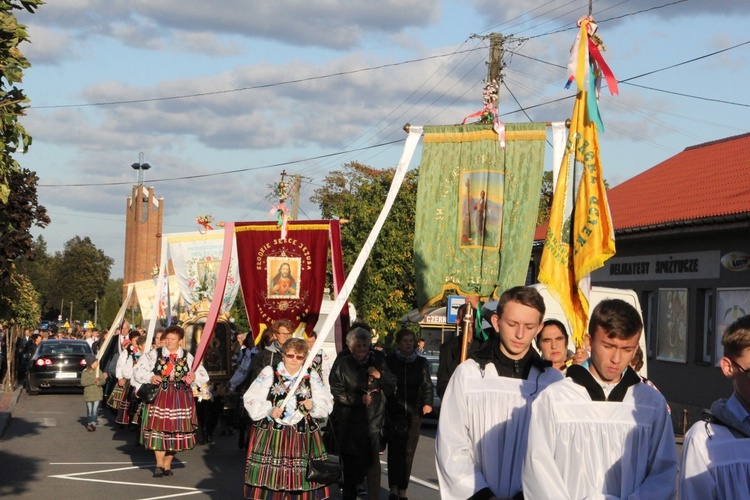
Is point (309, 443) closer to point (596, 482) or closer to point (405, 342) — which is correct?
point (405, 342)

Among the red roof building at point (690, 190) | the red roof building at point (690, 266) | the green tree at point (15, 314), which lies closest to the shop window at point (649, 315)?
the red roof building at point (690, 266)

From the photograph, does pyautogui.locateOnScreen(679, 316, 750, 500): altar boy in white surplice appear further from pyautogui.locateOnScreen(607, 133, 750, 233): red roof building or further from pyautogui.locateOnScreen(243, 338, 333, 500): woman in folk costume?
pyautogui.locateOnScreen(607, 133, 750, 233): red roof building

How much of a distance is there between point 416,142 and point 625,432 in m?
5.97

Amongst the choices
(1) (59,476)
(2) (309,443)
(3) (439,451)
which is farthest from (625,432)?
(1) (59,476)

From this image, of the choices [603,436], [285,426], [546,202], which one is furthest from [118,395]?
[546,202]

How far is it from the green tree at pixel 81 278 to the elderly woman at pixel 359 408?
11563cm

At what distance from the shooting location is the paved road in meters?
12.6

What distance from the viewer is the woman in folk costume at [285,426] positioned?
9.87 m

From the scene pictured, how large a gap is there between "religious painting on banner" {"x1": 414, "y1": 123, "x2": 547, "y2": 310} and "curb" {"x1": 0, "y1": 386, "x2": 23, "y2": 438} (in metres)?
10.8

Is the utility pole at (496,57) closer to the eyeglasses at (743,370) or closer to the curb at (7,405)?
the curb at (7,405)

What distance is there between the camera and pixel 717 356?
74.1 ft

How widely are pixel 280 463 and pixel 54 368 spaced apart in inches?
869

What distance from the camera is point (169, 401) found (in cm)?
1412

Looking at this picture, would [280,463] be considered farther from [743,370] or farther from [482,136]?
[743,370]
